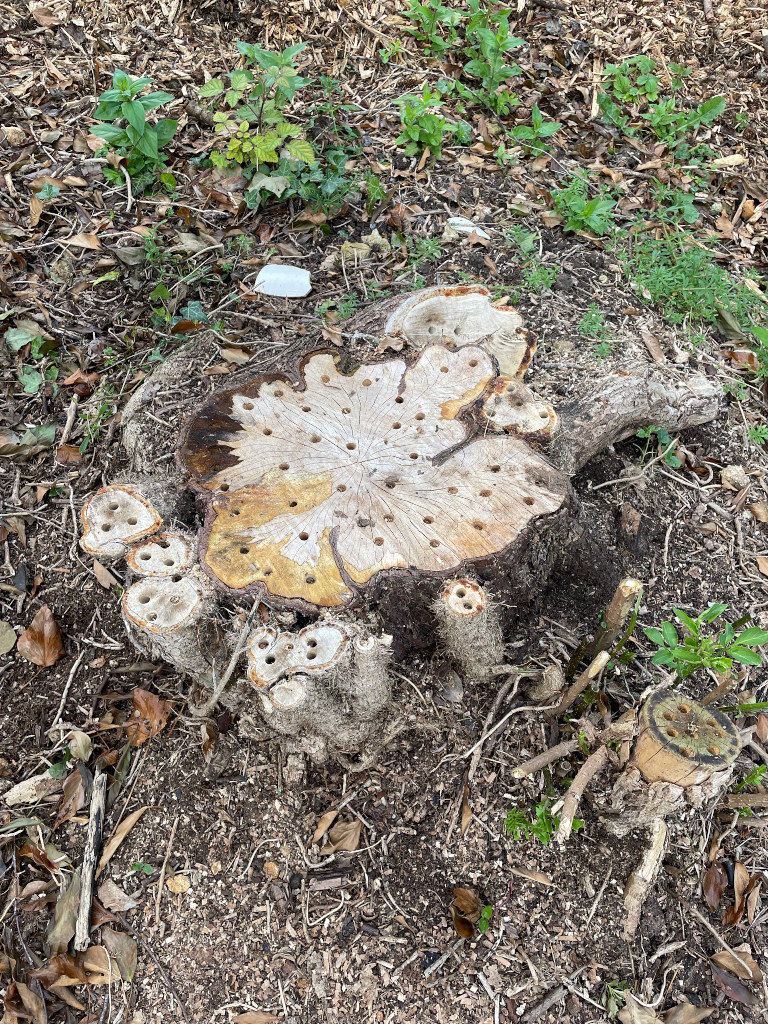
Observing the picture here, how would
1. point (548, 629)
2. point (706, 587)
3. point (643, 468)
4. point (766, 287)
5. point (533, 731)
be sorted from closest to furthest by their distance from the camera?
point (533, 731), point (548, 629), point (706, 587), point (643, 468), point (766, 287)

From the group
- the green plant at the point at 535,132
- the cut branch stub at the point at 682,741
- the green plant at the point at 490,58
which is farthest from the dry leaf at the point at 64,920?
the green plant at the point at 490,58

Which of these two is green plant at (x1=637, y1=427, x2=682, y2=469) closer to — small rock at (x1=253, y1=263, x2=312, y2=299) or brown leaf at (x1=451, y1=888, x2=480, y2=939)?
small rock at (x1=253, y1=263, x2=312, y2=299)

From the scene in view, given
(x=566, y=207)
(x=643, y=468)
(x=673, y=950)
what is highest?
(x=566, y=207)

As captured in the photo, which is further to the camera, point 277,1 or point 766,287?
point 277,1

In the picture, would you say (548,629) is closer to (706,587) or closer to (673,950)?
(706,587)

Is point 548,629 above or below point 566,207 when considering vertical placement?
below

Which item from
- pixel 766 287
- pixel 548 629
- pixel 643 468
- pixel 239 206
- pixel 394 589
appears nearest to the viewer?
pixel 394 589

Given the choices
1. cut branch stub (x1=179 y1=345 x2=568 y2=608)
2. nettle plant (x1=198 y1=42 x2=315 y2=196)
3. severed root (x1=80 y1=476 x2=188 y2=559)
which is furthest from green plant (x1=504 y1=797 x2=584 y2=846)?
nettle plant (x1=198 y1=42 x2=315 y2=196)

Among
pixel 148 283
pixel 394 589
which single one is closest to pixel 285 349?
pixel 148 283
